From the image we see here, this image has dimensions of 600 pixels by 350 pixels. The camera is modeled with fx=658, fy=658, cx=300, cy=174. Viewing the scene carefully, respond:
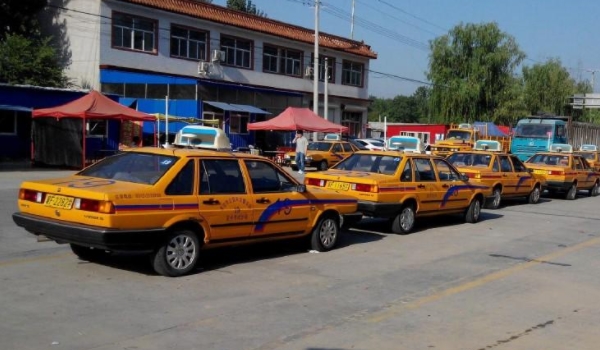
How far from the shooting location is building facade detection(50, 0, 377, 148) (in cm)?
3412

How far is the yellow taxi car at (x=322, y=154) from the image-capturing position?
3059cm

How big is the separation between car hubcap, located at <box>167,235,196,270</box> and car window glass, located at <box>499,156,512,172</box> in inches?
476

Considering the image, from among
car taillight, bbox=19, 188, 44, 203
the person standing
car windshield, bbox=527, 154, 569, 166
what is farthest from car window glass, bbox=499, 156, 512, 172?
car taillight, bbox=19, 188, 44, 203

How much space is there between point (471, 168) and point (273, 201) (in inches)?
382

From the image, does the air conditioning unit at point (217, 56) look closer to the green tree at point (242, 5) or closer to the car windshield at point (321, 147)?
the car windshield at point (321, 147)

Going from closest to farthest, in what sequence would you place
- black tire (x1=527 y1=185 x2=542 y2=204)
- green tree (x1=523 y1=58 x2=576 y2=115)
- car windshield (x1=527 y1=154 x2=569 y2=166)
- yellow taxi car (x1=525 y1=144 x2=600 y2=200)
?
black tire (x1=527 y1=185 x2=542 y2=204) < yellow taxi car (x1=525 y1=144 x2=600 y2=200) < car windshield (x1=527 y1=154 x2=569 y2=166) < green tree (x1=523 y1=58 x2=576 y2=115)

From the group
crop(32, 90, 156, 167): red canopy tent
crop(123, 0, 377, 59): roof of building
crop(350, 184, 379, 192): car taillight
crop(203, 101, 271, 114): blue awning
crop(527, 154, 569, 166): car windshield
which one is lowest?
crop(350, 184, 379, 192): car taillight

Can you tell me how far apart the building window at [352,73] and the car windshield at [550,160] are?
30.1 m

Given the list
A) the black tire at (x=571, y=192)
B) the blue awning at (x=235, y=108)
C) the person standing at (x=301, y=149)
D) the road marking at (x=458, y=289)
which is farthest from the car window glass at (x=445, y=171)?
the blue awning at (x=235, y=108)

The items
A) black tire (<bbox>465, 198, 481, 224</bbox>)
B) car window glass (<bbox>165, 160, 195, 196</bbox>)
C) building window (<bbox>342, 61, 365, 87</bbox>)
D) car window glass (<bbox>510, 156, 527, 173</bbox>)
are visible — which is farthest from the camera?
building window (<bbox>342, 61, 365, 87</bbox>)

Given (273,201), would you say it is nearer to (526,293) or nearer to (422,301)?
(422,301)

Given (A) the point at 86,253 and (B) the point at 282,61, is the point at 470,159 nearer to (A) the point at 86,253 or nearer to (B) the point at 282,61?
(A) the point at 86,253

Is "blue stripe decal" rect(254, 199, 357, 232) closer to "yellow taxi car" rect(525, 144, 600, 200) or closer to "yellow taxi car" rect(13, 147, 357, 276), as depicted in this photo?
"yellow taxi car" rect(13, 147, 357, 276)

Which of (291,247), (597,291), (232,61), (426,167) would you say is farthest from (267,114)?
(597,291)
